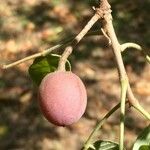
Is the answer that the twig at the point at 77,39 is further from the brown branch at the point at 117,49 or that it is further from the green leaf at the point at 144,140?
the green leaf at the point at 144,140

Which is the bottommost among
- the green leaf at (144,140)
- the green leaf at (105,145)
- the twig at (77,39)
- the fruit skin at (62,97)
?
the green leaf at (105,145)

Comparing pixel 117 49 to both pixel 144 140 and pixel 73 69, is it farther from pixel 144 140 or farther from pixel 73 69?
pixel 73 69

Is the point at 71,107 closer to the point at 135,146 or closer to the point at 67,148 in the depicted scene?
the point at 135,146

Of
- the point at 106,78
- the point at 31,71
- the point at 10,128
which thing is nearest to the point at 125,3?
the point at 106,78

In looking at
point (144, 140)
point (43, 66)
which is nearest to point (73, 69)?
point (43, 66)

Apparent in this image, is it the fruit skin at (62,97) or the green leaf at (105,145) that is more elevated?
the fruit skin at (62,97)

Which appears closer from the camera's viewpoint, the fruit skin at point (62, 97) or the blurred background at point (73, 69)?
the fruit skin at point (62, 97)

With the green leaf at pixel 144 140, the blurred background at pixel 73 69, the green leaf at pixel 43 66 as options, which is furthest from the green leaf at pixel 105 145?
the blurred background at pixel 73 69
